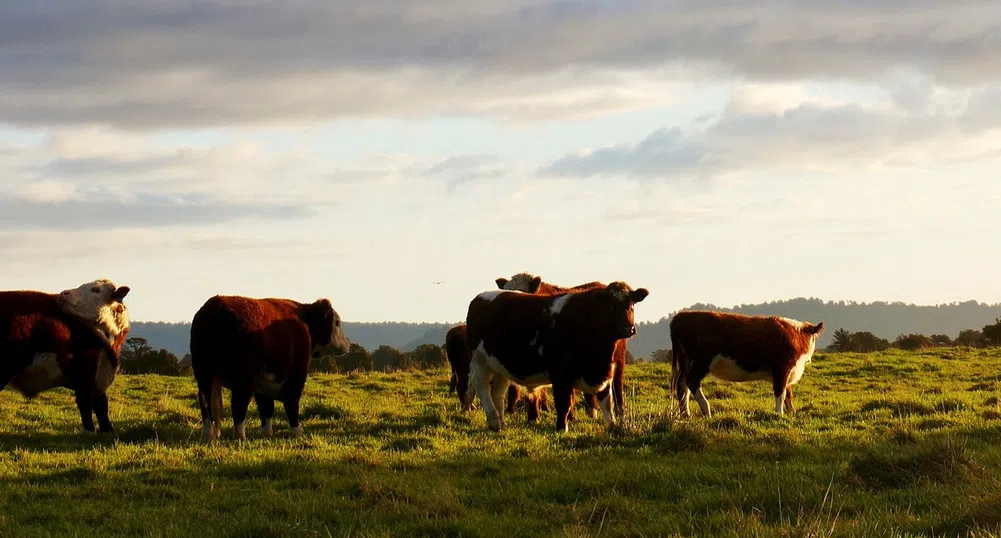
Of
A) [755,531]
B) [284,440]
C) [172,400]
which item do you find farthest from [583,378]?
[172,400]

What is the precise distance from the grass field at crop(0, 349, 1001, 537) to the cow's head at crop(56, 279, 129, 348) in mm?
1554

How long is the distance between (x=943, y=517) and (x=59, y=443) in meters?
11.2

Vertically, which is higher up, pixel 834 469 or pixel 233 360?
pixel 233 360

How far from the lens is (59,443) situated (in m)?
14.0

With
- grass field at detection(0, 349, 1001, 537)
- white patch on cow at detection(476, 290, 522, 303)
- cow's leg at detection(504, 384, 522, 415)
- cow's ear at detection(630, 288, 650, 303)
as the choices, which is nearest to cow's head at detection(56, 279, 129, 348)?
grass field at detection(0, 349, 1001, 537)

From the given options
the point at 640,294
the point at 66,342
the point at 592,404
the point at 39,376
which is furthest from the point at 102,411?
the point at 640,294

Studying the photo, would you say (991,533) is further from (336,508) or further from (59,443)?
(59,443)

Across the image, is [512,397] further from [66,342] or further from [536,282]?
[66,342]

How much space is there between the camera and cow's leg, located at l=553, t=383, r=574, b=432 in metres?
14.6

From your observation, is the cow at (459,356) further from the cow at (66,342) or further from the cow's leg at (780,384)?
the cow at (66,342)

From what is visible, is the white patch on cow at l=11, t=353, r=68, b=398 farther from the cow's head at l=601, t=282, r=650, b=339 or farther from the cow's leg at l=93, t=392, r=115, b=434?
the cow's head at l=601, t=282, r=650, b=339

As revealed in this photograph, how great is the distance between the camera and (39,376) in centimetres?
1495

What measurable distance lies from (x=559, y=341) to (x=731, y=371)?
5152 millimetres

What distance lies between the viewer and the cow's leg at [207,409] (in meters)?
14.0
